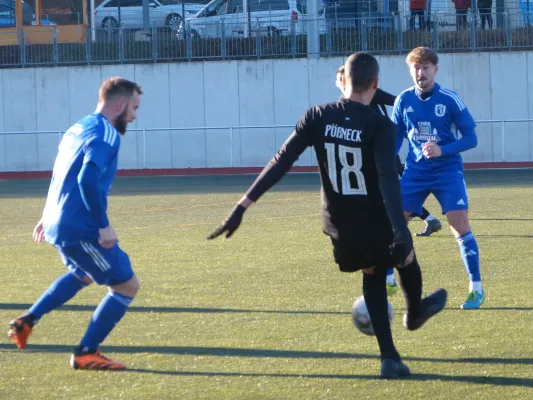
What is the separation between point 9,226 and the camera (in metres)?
13.9

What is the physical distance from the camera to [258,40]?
29.6m

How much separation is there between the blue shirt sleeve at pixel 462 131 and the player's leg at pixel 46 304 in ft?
9.72

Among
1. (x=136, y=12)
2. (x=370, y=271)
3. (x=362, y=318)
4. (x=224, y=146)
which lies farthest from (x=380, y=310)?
(x=136, y=12)

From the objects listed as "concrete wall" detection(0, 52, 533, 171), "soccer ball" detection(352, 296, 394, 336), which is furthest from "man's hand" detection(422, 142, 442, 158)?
"concrete wall" detection(0, 52, 533, 171)

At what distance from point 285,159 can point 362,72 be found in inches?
24.0

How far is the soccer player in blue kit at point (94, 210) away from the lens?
517 cm

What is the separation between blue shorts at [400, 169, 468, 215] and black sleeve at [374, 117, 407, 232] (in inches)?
97.6

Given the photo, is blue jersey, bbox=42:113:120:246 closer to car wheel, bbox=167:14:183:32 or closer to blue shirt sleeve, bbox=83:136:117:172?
blue shirt sleeve, bbox=83:136:117:172

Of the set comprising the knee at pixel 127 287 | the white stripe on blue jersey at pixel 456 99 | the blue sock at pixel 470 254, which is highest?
the white stripe on blue jersey at pixel 456 99

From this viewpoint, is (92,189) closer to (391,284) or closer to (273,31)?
(391,284)

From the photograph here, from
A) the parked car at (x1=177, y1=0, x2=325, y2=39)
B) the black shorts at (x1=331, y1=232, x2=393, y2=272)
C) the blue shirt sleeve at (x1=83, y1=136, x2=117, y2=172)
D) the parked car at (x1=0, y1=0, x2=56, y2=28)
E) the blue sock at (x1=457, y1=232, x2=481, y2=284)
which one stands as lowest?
the blue sock at (x1=457, y1=232, x2=481, y2=284)

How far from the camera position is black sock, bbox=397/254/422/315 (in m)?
5.30

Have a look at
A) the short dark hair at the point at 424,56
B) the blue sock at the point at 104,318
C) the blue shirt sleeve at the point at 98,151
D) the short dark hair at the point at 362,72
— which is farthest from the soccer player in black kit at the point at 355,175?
the short dark hair at the point at 424,56

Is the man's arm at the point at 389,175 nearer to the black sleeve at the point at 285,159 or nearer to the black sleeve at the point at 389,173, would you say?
the black sleeve at the point at 389,173
